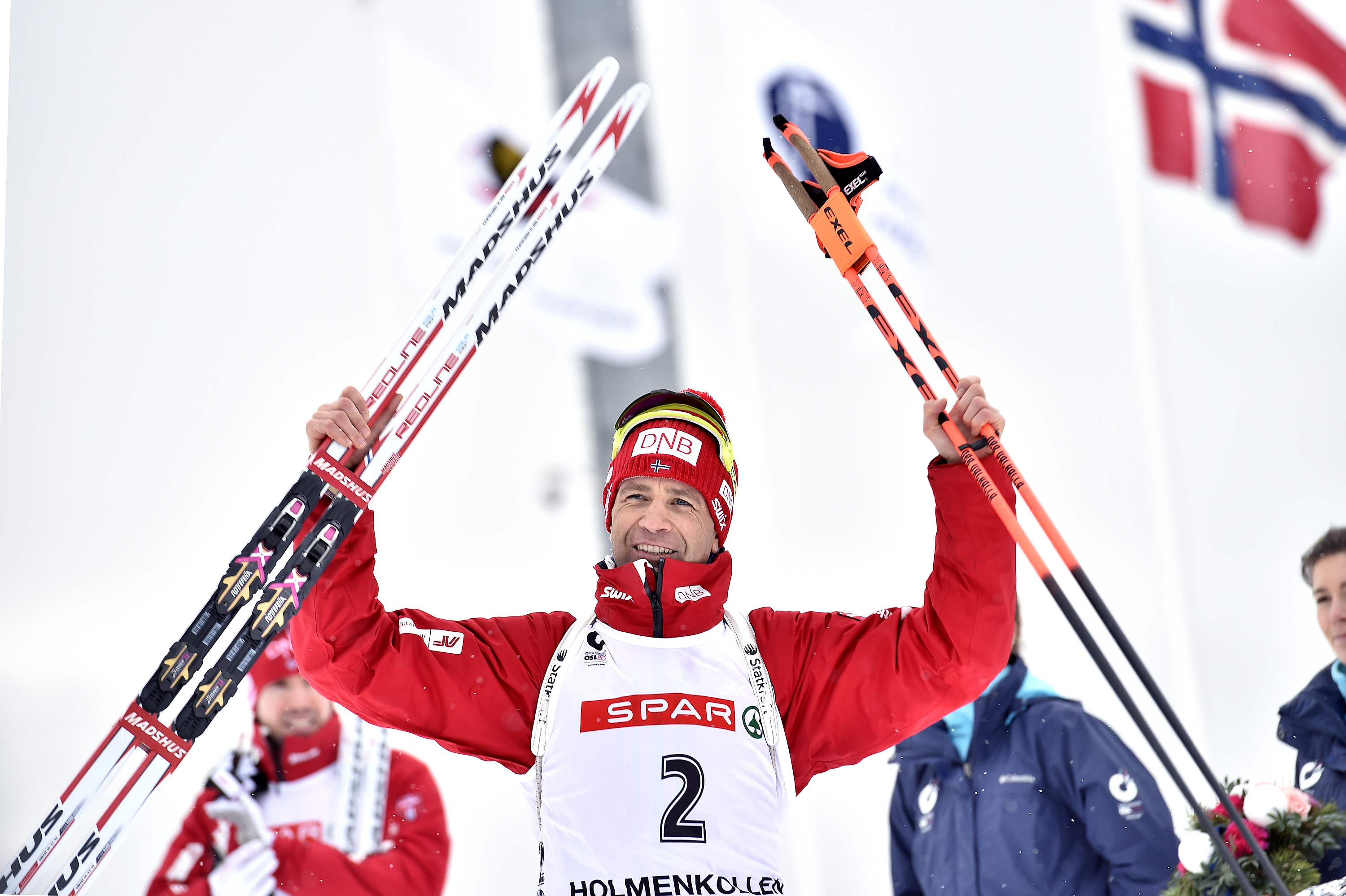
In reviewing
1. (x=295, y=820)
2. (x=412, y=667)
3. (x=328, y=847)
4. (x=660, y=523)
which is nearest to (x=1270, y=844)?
(x=660, y=523)

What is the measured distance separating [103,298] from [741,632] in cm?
350

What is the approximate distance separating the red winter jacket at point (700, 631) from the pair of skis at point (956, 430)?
0.16 feet

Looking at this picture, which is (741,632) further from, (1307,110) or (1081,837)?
(1307,110)

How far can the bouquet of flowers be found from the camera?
7.07ft

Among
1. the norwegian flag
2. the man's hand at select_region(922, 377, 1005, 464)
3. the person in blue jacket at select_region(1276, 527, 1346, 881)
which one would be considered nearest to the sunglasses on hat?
the man's hand at select_region(922, 377, 1005, 464)

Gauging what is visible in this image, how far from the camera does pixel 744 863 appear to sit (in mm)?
1918

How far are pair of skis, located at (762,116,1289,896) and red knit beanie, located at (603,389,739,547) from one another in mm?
385

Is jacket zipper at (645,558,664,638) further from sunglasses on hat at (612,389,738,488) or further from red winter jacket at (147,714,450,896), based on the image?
red winter jacket at (147,714,450,896)

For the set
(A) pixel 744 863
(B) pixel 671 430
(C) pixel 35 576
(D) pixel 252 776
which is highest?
(C) pixel 35 576

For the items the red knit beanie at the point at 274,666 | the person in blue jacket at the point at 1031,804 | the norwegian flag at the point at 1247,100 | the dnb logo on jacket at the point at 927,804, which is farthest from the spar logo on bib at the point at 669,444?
the norwegian flag at the point at 1247,100

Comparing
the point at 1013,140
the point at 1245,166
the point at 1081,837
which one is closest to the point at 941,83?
the point at 1013,140

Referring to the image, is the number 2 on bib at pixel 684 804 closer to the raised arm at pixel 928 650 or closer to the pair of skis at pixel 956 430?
the raised arm at pixel 928 650

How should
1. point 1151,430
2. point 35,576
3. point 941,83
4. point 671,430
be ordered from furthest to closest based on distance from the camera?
point 941,83
point 1151,430
point 35,576
point 671,430

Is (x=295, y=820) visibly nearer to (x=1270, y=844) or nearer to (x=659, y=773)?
(x=659, y=773)
